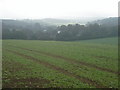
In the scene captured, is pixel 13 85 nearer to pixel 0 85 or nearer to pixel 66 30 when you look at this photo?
pixel 0 85

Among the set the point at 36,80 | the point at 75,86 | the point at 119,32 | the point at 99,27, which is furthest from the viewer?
the point at 99,27

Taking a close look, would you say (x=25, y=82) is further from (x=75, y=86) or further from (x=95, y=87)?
(x=95, y=87)

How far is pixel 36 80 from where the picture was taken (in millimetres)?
18141

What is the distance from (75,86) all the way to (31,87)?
133 inches

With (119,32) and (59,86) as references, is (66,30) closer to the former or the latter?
(119,32)

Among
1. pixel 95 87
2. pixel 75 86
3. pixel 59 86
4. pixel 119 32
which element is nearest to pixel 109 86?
pixel 95 87

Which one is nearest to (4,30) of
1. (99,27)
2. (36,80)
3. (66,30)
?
(66,30)

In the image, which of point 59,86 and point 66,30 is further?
point 66,30

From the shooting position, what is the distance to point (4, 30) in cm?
12825

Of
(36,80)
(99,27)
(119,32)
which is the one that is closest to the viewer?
(36,80)

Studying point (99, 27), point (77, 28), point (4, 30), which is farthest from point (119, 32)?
point (4, 30)

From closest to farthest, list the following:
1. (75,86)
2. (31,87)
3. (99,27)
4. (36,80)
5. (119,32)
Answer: (31,87) → (75,86) → (36,80) → (119,32) → (99,27)

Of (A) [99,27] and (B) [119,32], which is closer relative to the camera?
(B) [119,32]

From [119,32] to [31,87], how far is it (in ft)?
321
